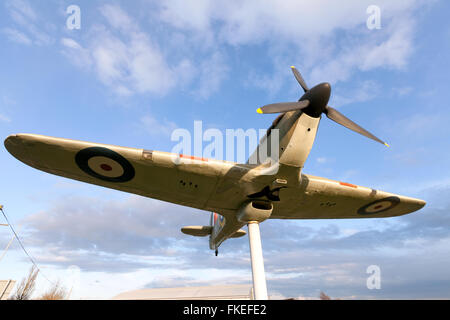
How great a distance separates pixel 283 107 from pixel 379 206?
22.4ft

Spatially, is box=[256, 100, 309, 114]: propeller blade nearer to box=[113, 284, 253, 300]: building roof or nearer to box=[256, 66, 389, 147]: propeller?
box=[256, 66, 389, 147]: propeller

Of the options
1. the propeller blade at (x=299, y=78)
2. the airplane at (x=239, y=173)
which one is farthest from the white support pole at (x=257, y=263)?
the propeller blade at (x=299, y=78)

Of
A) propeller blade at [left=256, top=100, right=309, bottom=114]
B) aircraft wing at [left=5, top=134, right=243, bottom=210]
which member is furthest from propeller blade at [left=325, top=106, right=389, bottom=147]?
aircraft wing at [left=5, top=134, right=243, bottom=210]

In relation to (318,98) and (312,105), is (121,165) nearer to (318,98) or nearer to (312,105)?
(312,105)

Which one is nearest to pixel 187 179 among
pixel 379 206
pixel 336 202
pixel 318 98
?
pixel 318 98

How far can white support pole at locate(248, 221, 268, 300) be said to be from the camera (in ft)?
25.3

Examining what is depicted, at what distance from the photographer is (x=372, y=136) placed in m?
7.69

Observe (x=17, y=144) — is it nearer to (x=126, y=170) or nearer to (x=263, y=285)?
(x=126, y=170)

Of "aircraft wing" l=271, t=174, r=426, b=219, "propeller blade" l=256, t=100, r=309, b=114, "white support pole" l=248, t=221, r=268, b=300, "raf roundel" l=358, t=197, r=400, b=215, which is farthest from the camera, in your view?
"raf roundel" l=358, t=197, r=400, b=215

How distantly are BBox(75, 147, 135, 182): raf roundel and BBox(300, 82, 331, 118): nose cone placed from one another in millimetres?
5563

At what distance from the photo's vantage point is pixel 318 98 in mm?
6637
